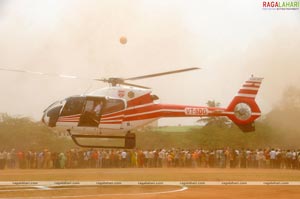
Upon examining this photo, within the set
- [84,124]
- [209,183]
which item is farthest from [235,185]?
[84,124]

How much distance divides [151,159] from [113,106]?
22.0m

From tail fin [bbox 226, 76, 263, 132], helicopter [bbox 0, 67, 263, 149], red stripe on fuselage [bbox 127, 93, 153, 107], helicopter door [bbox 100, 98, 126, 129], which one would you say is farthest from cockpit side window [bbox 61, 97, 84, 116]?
tail fin [bbox 226, 76, 263, 132]

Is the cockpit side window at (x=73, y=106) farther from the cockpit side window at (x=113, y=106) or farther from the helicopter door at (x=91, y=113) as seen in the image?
the cockpit side window at (x=113, y=106)

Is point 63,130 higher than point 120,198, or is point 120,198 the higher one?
point 63,130

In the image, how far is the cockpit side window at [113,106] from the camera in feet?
78.2

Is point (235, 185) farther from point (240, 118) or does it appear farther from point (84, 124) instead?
point (84, 124)

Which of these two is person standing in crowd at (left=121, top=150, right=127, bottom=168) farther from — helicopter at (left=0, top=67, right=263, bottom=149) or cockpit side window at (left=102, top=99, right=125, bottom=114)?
cockpit side window at (left=102, top=99, right=125, bottom=114)

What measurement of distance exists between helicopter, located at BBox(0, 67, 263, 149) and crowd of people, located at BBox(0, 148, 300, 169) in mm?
18636

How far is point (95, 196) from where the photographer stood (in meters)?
23.5

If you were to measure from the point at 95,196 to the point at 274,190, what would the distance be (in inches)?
381

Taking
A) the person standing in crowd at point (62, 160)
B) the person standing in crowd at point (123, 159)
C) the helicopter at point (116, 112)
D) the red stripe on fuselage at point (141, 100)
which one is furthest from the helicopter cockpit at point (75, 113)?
the person standing in crowd at point (123, 159)

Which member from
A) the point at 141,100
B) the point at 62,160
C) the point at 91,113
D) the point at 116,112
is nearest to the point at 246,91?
the point at 141,100

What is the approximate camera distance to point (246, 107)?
26688mm

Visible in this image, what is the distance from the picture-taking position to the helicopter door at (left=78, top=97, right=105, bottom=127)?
77.1 feet
